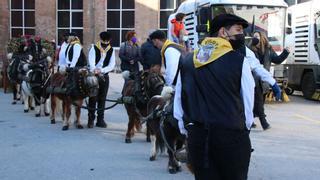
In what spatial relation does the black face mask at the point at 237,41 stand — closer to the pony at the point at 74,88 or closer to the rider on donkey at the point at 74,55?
the pony at the point at 74,88

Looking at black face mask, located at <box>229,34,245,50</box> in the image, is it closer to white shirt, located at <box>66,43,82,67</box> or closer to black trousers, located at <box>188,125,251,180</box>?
black trousers, located at <box>188,125,251,180</box>

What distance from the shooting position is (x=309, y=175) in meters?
7.26

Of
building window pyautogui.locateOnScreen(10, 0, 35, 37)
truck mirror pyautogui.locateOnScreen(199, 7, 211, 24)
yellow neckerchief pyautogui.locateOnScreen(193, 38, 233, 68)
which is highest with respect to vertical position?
building window pyautogui.locateOnScreen(10, 0, 35, 37)

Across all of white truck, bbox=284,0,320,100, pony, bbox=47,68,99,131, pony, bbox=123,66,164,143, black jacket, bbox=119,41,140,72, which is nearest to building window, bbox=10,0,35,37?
white truck, bbox=284,0,320,100

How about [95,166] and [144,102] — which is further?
[144,102]

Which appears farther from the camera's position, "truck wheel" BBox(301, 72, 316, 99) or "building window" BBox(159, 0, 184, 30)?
"building window" BBox(159, 0, 184, 30)

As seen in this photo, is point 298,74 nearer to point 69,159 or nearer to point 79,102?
point 79,102

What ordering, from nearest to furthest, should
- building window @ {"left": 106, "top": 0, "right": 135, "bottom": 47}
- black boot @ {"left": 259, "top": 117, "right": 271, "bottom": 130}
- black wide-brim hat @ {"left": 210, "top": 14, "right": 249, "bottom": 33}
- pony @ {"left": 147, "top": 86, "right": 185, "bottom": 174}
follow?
black wide-brim hat @ {"left": 210, "top": 14, "right": 249, "bottom": 33}, pony @ {"left": 147, "top": 86, "right": 185, "bottom": 174}, black boot @ {"left": 259, "top": 117, "right": 271, "bottom": 130}, building window @ {"left": 106, "top": 0, "right": 135, "bottom": 47}

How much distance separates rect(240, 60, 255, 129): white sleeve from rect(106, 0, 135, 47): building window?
3029 centimetres

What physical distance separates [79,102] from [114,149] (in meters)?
2.21

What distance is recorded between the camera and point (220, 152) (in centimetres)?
405

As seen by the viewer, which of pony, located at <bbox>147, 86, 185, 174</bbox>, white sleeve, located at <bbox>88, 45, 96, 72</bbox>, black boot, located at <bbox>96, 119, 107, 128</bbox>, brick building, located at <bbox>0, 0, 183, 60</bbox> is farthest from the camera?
brick building, located at <bbox>0, 0, 183, 60</bbox>

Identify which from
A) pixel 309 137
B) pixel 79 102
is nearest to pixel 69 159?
pixel 79 102

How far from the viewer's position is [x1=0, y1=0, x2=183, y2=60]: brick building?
3347 centimetres
